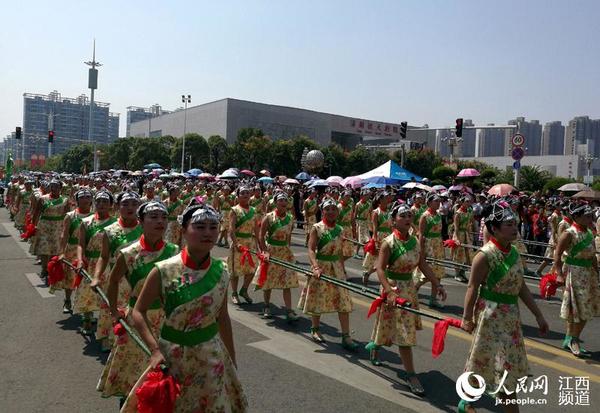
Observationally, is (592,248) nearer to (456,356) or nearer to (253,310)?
(456,356)

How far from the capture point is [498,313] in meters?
4.81

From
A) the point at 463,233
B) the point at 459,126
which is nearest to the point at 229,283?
the point at 463,233

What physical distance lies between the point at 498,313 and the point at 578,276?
11.6 ft

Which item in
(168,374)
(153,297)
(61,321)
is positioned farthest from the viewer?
(61,321)

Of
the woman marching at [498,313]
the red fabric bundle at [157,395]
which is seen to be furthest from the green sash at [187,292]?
the woman marching at [498,313]

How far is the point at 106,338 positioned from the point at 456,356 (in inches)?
179

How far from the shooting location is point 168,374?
132 inches

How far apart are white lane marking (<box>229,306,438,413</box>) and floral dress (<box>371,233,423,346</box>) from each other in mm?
470

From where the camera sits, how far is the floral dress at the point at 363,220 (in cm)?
1631

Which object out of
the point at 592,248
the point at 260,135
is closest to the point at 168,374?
the point at 592,248

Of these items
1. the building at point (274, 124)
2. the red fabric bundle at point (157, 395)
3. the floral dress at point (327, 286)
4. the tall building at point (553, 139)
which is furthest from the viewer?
the tall building at point (553, 139)

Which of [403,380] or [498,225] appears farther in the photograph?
[403,380]

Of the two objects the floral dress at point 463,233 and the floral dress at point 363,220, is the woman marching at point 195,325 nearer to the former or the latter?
the floral dress at point 463,233

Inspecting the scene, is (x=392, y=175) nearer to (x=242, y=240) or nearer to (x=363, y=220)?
(x=363, y=220)
